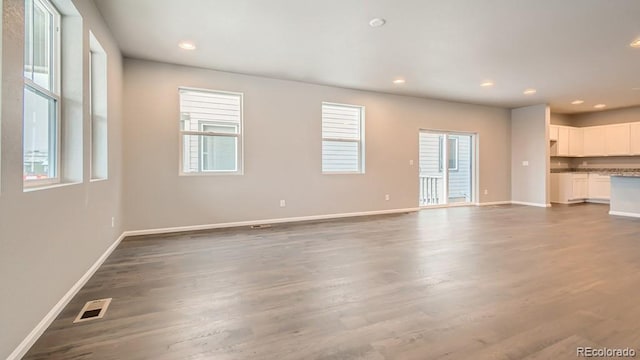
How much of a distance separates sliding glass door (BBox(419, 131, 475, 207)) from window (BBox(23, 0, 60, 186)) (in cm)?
692

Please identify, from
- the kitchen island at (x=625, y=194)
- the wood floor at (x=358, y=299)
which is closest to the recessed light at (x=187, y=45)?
the wood floor at (x=358, y=299)

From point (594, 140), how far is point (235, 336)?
10.7 meters

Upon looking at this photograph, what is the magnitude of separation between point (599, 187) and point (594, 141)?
125cm

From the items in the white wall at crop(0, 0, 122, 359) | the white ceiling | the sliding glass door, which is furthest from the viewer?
the sliding glass door

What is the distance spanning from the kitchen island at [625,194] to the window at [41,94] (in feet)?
29.3

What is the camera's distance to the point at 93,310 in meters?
2.25

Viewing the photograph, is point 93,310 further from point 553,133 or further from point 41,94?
point 553,133

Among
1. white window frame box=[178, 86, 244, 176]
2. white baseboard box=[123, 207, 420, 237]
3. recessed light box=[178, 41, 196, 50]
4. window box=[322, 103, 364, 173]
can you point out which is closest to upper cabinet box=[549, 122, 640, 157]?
white baseboard box=[123, 207, 420, 237]

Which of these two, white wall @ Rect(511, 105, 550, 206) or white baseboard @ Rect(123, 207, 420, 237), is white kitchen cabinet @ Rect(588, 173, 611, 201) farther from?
white baseboard @ Rect(123, 207, 420, 237)

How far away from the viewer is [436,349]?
175 centimetres

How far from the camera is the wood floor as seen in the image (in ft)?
5.86

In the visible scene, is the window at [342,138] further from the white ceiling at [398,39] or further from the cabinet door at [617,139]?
the cabinet door at [617,139]

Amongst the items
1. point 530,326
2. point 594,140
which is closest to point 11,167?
point 530,326

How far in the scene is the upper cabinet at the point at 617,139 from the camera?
8086 millimetres
